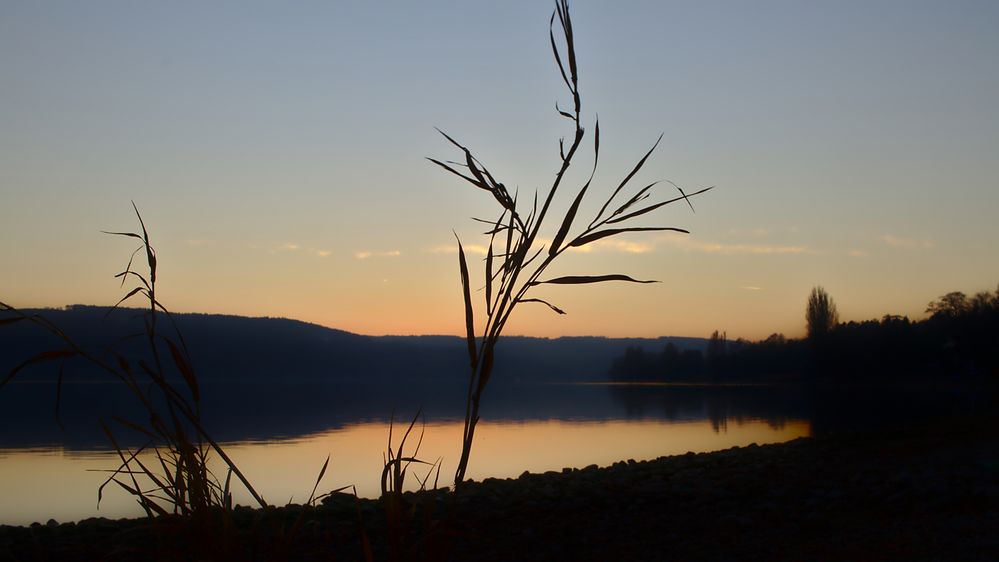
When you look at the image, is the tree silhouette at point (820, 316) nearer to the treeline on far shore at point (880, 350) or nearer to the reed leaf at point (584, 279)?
the treeline on far shore at point (880, 350)

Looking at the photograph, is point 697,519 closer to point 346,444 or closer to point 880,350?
point 346,444

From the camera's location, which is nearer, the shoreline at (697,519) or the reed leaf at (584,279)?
the reed leaf at (584,279)

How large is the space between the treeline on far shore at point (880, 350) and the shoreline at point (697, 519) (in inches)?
1997

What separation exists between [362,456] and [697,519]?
1313cm

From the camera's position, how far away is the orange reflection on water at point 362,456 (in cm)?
1253

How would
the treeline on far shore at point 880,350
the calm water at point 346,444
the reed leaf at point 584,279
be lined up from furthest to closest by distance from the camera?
the treeline on far shore at point 880,350
the calm water at point 346,444
the reed leaf at point 584,279

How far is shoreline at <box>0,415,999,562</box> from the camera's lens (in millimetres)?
5320

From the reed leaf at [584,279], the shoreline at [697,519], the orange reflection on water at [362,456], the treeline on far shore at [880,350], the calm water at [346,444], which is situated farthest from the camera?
the treeline on far shore at [880,350]

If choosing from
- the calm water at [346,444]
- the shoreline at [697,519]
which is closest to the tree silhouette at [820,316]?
the calm water at [346,444]

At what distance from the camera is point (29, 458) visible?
17453mm

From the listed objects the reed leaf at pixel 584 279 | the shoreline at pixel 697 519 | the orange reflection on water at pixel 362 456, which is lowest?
the orange reflection on water at pixel 362 456

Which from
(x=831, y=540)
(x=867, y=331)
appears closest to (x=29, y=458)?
(x=831, y=540)

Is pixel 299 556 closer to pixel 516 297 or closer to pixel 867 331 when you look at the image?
pixel 516 297

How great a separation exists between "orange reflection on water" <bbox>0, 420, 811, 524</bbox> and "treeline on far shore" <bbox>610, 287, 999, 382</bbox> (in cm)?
3732
